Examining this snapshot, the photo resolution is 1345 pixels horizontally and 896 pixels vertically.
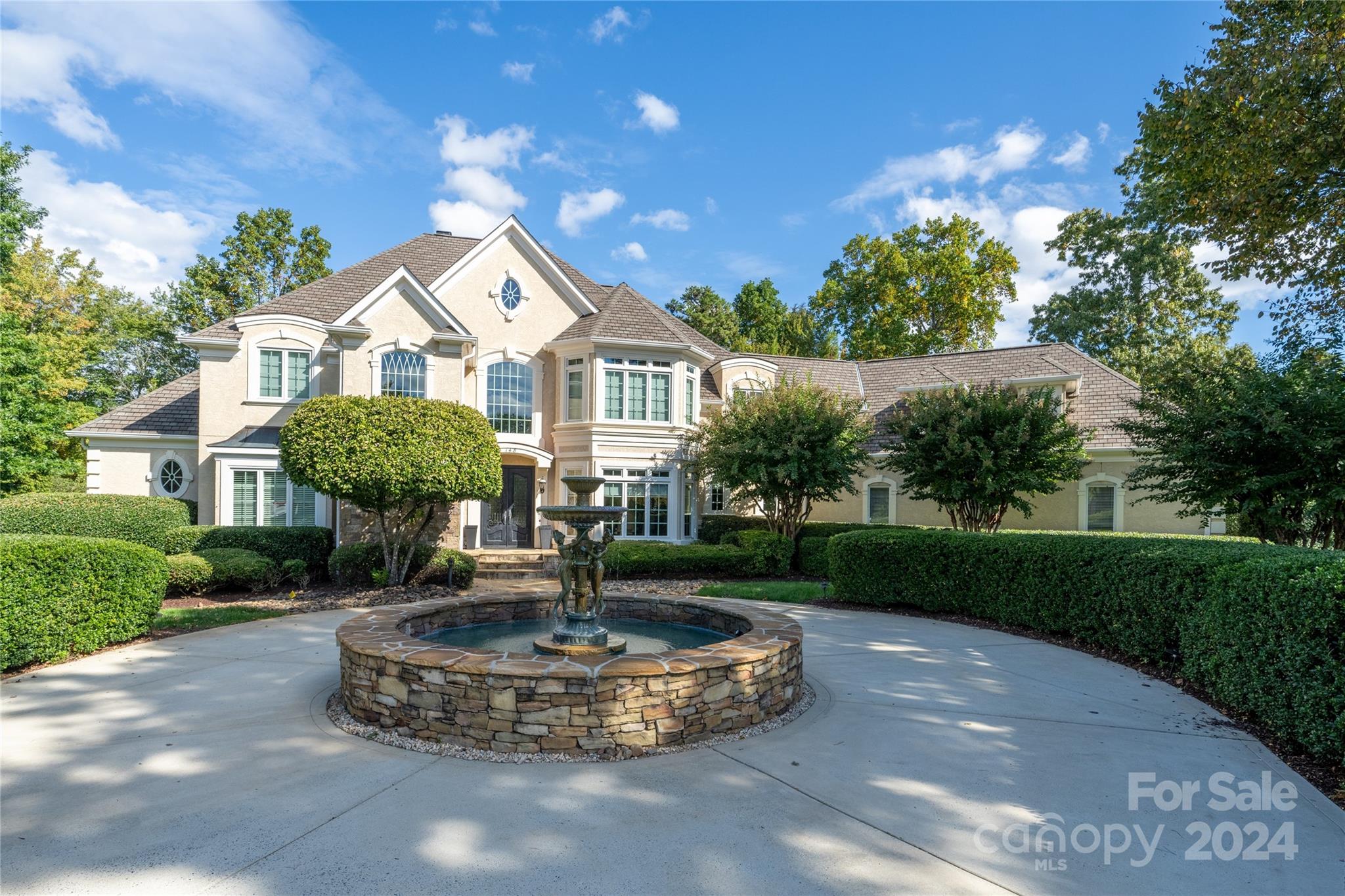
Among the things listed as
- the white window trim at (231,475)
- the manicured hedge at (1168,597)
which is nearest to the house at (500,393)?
the white window trim at (231,475)

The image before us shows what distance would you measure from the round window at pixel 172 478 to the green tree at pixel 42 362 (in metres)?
4.17

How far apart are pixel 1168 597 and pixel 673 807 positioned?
6.32 m

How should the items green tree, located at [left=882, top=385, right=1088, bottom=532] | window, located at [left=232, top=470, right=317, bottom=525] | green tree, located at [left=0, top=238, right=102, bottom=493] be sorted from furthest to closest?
green tree, located at [left=0, top=238, right=102, bottom=493] < window, located at [left=232, top=470, right=317, bottom=525] < green tree, located at [left=882, top=385, right=1088, bottom=532]

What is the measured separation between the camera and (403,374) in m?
16.2

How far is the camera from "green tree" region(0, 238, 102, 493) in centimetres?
1670

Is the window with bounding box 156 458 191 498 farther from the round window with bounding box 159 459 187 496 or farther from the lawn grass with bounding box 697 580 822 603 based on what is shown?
the lawn grass with bounding box 697 580 822 603

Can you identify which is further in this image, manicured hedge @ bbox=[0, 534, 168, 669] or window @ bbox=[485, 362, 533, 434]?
window @ bbox=[485, 362, 533, 434]

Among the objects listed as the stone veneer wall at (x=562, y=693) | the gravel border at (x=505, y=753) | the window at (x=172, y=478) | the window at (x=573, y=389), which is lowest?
the gravel border at (x=505, y=753)

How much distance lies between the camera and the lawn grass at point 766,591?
42.7 feet

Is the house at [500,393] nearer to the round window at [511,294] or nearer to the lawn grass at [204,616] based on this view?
the round window at [511,294]

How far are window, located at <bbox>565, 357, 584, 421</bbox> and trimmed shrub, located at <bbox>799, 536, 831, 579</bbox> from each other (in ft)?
23.3

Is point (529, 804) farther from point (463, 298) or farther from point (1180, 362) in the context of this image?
point (463, 298)

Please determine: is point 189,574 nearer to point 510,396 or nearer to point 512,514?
point 512,514

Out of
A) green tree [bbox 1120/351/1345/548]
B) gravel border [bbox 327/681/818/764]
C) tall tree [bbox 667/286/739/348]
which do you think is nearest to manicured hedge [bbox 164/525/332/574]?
gravel border [bbox 327/681/818/764]
